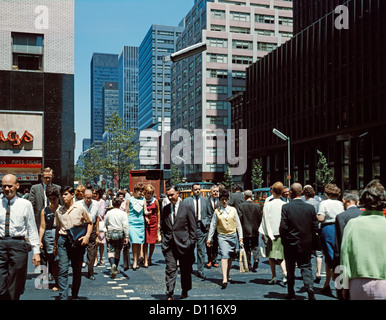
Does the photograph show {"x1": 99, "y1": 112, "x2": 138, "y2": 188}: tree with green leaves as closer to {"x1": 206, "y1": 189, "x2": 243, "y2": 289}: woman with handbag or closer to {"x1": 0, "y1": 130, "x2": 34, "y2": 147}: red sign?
{"x1": 0, "y1": 130, "x2": 34, "y2": 147}: red sign

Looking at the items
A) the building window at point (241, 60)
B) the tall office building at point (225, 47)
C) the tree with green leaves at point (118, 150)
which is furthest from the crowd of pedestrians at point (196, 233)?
the building window at point (241, 60)

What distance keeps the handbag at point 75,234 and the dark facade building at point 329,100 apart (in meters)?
42.4

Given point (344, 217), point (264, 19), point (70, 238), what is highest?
point (264, 19)

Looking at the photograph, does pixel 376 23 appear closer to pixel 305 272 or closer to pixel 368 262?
pixel 305 272

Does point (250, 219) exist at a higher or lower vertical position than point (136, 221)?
higher

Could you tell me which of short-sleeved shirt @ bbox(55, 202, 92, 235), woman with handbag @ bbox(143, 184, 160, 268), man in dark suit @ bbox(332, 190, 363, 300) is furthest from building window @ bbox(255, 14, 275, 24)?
short-sleeved shirt @ bbox(55, 202, 92, 235)

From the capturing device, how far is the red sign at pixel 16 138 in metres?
22.5

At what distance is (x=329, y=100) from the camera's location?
189 ft

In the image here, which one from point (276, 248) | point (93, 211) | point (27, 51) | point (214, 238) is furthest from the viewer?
point (27, 51)

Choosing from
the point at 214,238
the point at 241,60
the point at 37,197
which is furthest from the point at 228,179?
the point at 37,197

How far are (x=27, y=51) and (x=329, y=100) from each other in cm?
4153

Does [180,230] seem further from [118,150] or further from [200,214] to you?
[118,150]

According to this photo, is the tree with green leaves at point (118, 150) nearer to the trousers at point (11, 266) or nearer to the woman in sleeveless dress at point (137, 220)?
the woman in sleeveless dress at point (137, 220)
